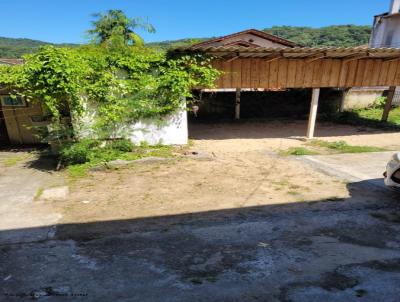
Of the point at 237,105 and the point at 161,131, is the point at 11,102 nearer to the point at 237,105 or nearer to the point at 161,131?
the point at 161,131

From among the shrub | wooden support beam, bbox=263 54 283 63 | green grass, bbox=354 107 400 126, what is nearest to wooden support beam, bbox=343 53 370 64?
wooden support beam, bbox=263 54 283 63

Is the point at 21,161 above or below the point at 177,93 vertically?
Answer: below

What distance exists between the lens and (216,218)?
17.2 feet

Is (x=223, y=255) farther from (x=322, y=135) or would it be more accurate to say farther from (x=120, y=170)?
(x=322, y=135)

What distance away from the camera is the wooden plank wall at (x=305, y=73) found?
10047 mm

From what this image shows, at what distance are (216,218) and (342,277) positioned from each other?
228 centimetres

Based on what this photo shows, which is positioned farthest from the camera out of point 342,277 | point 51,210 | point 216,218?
point 51,210

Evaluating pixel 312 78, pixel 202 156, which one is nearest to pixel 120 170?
pixel 202 156

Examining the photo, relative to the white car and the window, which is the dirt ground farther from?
the window

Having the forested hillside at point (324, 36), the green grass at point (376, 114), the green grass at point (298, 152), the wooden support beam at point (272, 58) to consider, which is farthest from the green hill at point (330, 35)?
the green grass at point (298, 152)

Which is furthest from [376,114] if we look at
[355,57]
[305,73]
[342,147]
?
[305,73]

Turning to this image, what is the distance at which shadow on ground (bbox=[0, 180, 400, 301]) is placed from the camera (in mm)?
3199

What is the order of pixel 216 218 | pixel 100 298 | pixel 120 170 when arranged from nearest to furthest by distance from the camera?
pixel 100 298 → pixel 216 218 → pixel 120 170

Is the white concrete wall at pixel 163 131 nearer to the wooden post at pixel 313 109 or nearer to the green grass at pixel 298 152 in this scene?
the green grass at pixel 298 152
